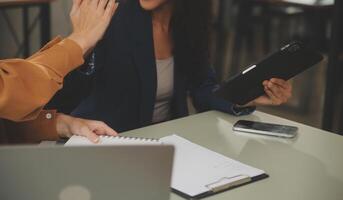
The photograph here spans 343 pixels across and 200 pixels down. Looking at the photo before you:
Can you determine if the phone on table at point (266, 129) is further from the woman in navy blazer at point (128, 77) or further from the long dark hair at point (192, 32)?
the long dark hair at point (192, 32)

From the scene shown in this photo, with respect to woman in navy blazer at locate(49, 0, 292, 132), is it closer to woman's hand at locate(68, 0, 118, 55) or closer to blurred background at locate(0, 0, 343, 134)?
woman's hand at locate(68, 0, 118, 55)

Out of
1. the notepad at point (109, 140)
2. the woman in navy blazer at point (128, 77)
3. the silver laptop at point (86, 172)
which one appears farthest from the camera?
the woman in navy blazer at point (128, 77)

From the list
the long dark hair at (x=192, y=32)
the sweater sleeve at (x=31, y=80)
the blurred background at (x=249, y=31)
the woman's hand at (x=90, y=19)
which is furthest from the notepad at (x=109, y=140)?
the blurred background at (x=249, y=31)

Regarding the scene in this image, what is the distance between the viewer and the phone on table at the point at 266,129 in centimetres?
151

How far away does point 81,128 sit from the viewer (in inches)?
54.5

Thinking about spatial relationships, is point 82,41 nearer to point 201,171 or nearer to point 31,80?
point 31,80

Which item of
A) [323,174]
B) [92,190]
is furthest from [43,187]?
[323,174]

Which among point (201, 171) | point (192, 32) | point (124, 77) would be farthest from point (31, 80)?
point (192, 32)

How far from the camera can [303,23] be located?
4.26 meters

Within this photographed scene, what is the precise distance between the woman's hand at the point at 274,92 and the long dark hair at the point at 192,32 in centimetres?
31

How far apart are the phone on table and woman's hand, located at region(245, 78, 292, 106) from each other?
105 millimetres

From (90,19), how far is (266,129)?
0.56m

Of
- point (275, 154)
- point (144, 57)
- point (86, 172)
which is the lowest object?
point (275, 154)

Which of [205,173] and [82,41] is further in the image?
[82,41]
